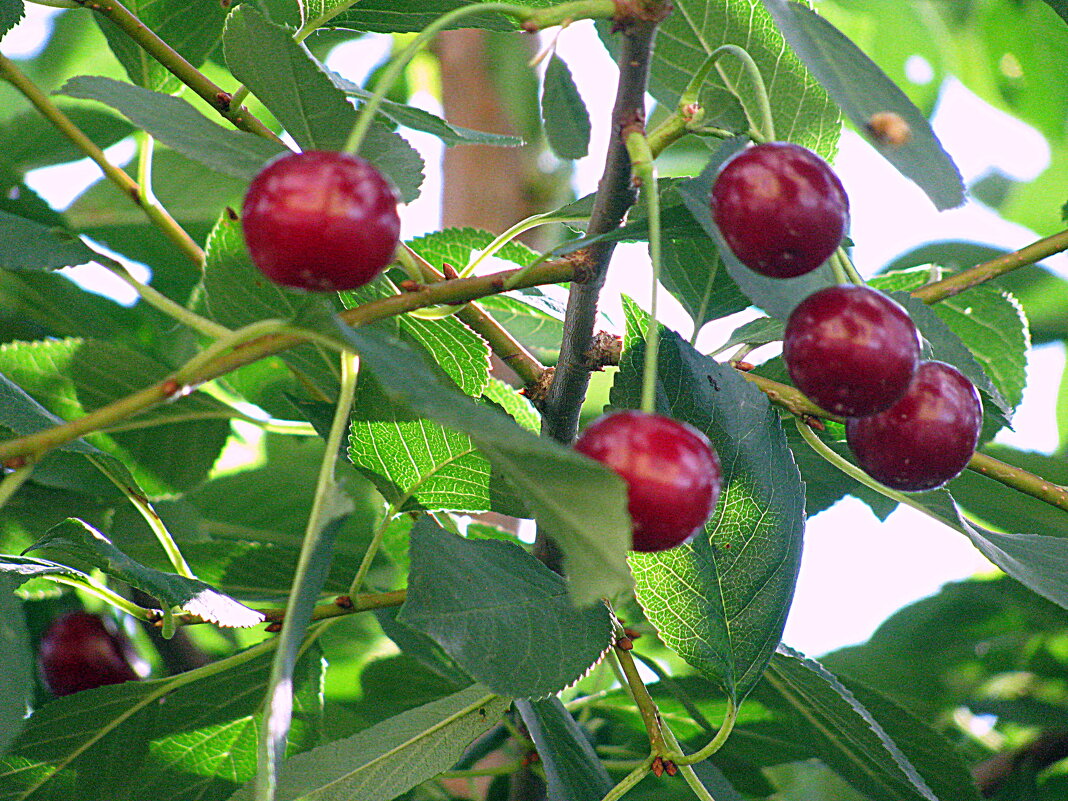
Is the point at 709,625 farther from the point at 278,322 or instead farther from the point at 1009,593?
the point at 1009,593

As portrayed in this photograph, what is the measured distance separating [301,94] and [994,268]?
1.71ft

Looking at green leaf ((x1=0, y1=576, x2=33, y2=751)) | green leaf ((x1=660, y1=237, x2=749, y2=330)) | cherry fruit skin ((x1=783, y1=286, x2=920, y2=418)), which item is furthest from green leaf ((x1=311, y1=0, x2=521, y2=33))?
green leaf ((x1=0, y1=576, x2=33, y2=751))

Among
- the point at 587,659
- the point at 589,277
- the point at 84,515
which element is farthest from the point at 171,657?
the point at 589,277

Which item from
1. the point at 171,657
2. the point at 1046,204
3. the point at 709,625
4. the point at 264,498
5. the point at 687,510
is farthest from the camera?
the point at 1046,204

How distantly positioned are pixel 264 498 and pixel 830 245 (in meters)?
0.96

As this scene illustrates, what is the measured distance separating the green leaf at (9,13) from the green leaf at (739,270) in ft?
1.87

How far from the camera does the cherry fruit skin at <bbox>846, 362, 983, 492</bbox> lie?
0.61 m

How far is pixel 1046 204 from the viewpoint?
5.55 feet

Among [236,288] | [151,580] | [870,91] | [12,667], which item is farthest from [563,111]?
[12,667]

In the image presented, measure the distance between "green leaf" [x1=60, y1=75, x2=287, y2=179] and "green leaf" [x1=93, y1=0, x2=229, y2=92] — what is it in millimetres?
362

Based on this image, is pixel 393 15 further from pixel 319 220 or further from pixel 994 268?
pixel 994 268

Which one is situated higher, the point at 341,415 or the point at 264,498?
the point at 264,498

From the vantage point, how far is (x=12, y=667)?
54 centimetres

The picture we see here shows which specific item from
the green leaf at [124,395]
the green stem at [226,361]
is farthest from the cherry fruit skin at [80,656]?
the green stem at [226,361]
